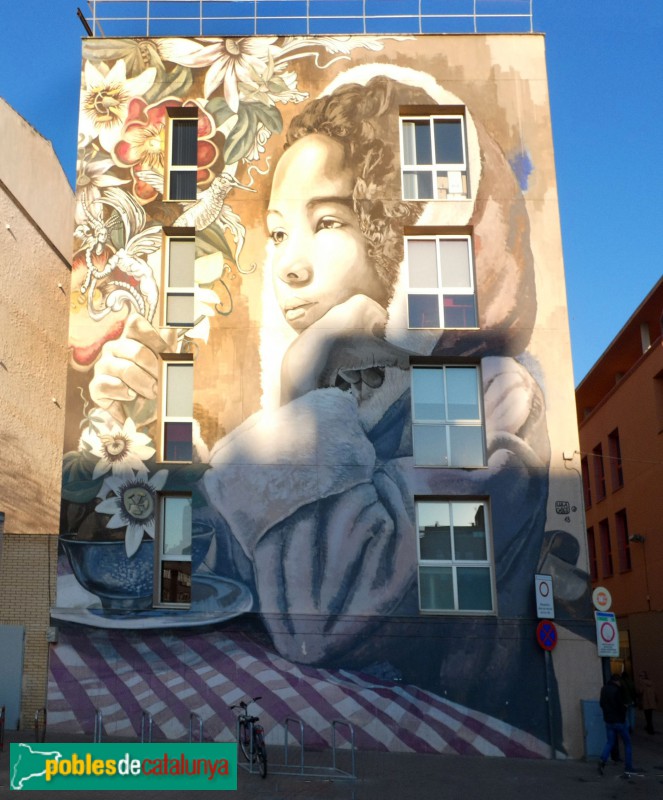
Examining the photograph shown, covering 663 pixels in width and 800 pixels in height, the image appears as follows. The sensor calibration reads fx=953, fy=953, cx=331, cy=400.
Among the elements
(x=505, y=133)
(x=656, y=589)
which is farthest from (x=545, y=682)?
(x=656, y=589)

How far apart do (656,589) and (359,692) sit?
51.4 ft

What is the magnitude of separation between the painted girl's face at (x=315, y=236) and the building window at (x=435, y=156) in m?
1.45

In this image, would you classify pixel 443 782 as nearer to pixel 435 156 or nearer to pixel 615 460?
pixel 435 156

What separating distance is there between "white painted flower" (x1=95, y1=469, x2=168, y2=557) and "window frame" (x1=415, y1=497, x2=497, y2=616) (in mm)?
5203

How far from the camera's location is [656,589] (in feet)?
98.4

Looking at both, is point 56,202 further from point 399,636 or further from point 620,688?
point 620,688

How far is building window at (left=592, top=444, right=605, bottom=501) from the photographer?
37688mm

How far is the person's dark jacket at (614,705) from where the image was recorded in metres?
15.6

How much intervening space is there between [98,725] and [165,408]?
6.21 metres

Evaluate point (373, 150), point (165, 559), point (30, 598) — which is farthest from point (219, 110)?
point (30, 598)

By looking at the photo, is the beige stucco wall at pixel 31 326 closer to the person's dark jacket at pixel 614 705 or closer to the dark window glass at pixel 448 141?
the dark window glass at pixel 448 141

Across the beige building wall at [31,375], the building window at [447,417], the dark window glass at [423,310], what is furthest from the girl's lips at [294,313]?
the beige building wall at [31,375]

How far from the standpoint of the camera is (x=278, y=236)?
65.9 feet

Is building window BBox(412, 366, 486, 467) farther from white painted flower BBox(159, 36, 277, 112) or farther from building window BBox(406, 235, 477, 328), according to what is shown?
white painted flower BBox(159, 36, 277, 112)
